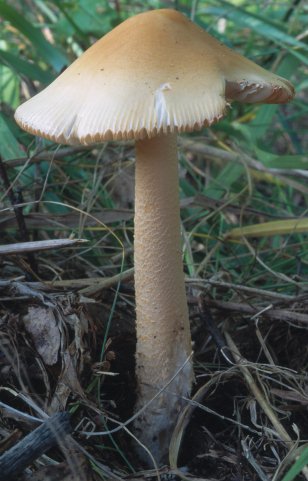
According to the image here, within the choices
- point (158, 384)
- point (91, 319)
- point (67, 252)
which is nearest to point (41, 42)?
point (67, 252)

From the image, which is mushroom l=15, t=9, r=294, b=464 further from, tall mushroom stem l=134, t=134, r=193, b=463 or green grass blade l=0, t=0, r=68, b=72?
green grass blade l=0, t=0, r=68, b=72

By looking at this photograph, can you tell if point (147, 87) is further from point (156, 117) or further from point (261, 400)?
point (261, 400)

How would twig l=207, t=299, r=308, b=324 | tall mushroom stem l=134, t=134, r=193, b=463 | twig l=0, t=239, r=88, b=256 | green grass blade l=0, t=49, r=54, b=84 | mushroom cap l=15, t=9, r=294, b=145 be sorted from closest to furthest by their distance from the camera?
mushroom cap l=15, t=9, r=294, b=145, tall mushroom stem l=134, t=134, r=193, b=463, twig l=0, t=239, r=88, b=256, twig l=207, t=299, r=308, b=324, green grass blade l=0, t=49, r=54, b=84

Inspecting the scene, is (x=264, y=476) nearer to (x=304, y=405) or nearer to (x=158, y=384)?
(x=304, y=405)

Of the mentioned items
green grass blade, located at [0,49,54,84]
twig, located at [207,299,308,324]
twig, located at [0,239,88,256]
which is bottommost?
twig, located at [207,299,308,324]

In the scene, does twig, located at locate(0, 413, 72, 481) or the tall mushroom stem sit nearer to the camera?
twig, located at locate(0, 413, 72, 481)

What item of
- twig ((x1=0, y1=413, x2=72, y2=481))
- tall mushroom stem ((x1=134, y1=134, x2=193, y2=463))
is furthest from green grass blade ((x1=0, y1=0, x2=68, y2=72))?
twig ((x1=0, y1=413, x2=72, y2=481))

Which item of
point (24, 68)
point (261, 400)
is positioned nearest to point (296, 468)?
point (261, 400)

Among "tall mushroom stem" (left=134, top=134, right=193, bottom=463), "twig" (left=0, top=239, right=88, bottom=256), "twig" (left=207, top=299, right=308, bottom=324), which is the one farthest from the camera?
"twig" (left=207, top=299, right=308, bottom=324)
